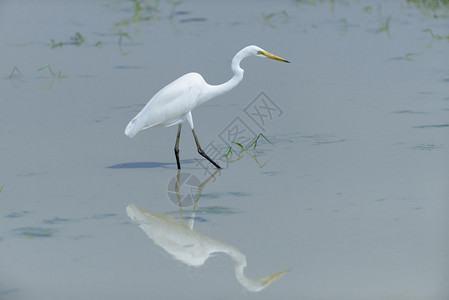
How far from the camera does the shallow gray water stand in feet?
15.2

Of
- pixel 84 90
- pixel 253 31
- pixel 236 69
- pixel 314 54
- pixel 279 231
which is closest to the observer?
pixel 279 231

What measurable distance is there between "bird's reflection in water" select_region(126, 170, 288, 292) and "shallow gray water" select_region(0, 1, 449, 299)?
2cm

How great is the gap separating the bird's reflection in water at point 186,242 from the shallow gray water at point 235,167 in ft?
0.05

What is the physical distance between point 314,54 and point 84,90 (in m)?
2.99

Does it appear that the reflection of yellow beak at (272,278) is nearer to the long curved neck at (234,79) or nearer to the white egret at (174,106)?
the white egret at (174,106)

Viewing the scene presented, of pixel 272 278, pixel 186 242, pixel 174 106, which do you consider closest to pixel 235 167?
pixel 174 106

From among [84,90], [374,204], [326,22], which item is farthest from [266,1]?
[374,204]

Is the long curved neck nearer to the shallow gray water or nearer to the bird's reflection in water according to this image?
the shallow gray water

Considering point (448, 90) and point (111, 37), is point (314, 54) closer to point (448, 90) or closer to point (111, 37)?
point (448, 90)

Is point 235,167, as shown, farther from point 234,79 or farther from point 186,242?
point 186,242

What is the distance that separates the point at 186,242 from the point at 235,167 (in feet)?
5.70

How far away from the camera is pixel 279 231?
5.23 meters

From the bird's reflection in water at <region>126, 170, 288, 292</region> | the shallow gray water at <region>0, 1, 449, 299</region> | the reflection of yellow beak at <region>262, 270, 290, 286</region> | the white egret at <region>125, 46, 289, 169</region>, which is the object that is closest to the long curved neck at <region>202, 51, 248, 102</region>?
the white egret at <region>125, 46, 289, 169</region>

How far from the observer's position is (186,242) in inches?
201
